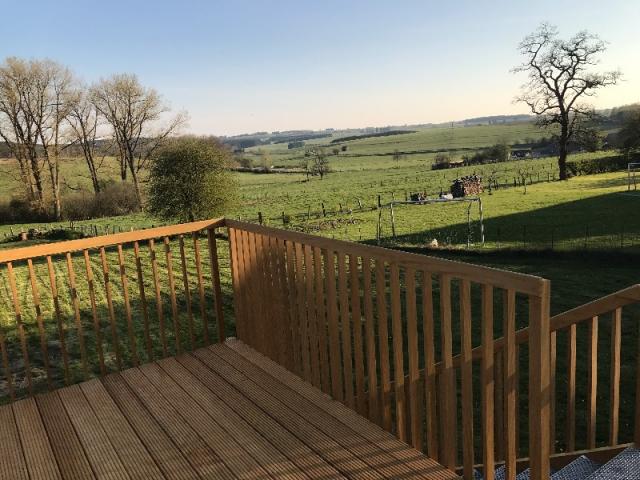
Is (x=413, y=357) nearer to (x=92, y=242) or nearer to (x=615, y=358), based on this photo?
(x=615, y=358)

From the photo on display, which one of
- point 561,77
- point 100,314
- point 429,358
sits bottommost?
point 100,314

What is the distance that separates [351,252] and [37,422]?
2.12 metres

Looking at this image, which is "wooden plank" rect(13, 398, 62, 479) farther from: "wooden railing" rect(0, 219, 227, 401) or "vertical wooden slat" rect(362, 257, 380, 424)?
"vertical wooden slat" rect(362, 257, 380, 424)

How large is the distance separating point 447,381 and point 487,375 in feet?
0.87

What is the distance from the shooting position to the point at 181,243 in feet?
12.0

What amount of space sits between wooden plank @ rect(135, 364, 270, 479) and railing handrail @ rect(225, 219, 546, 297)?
1.12 m

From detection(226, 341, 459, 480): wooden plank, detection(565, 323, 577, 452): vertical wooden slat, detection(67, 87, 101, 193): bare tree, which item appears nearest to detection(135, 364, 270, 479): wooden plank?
detection(226, 341, 459, 480): wooden plank

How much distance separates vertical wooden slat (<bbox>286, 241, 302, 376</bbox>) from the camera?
3.09 m

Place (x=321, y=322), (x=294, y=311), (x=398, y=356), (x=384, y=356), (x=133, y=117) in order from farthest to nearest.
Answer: (x=133, y=117), (x=294, y=311), (x=321, y=322), (x=384, y=356), (x=398, y=356)

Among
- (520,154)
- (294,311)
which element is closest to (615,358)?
(294,311)

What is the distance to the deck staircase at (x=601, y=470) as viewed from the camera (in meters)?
2.09

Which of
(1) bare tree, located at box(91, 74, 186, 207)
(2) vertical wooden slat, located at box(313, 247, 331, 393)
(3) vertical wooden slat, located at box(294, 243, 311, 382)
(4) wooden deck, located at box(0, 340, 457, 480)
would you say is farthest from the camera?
(1) bare tree, located at box(91, 74, 186, 207)

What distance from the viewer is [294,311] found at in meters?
3.19

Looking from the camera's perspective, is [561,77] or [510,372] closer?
[510,372]
